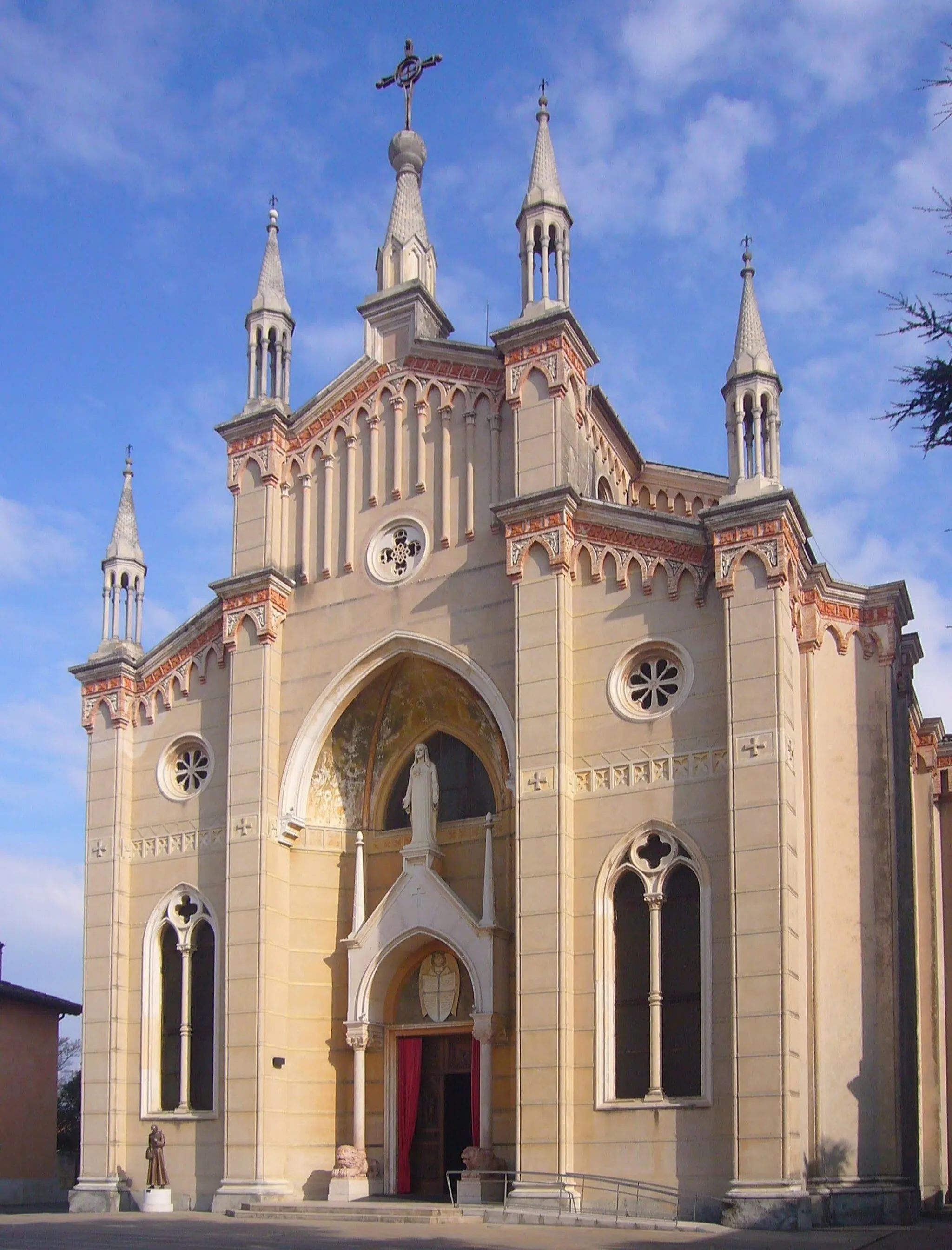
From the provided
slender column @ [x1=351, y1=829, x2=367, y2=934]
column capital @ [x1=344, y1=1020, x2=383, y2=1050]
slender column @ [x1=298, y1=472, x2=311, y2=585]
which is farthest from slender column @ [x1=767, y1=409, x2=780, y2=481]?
column capital @ [x1=344, y1=1020, x2=383, y2=1050]

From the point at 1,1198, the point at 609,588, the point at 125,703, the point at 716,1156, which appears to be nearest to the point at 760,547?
the point at 609,588

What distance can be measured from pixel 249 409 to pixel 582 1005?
551 inches

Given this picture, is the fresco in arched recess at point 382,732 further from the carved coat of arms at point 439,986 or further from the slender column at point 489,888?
the carved coat of arms at point 439,986

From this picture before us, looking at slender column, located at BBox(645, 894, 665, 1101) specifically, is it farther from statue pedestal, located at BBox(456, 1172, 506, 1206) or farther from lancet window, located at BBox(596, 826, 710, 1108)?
statue pedestal, located at BBox(456, 1172, 506, 1206)

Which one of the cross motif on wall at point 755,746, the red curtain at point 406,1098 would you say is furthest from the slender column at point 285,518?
the cross motif on wall at point 755,746

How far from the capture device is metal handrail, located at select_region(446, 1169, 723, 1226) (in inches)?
877

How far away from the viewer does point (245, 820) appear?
28312 mm

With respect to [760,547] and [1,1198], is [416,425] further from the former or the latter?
[1,1198]

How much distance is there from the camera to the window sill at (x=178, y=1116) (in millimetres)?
27547

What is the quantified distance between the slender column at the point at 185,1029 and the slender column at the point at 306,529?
295 inches

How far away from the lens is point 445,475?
28.4 metres

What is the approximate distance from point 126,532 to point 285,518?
4326 millimetres

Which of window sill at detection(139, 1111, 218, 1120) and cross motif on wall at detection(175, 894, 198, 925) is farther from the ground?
cross motif on wall at detection(175, 894, 198, 925)

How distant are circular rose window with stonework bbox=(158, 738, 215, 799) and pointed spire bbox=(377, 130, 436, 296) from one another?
1001 cm
